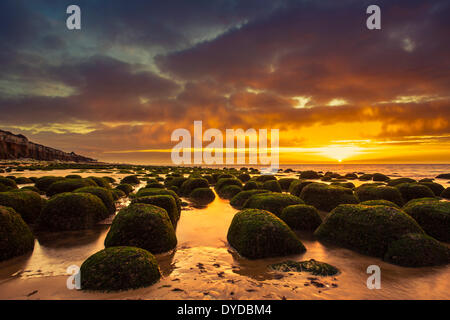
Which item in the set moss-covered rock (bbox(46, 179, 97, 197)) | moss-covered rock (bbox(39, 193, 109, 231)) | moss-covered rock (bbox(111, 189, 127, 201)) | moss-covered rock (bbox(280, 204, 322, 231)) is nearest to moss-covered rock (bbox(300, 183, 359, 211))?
moss-covered rock (bbox(280, 204, 322, 231))

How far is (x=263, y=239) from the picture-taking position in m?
6.70

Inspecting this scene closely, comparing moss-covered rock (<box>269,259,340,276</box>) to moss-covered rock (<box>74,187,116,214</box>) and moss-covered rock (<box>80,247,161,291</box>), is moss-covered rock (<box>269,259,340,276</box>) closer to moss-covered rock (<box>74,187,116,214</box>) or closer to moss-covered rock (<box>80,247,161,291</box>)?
moss-covered rock (<box>80,247,161,291</box>)

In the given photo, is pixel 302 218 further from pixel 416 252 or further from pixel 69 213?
pixel 69 213

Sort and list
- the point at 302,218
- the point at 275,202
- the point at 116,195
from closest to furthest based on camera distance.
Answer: the point at 302,218 < the point at 275,202 < the point at 116,195

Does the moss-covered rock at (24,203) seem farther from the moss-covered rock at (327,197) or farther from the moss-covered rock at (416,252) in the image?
the moss-covered rock at (327,197)

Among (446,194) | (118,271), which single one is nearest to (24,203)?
(118,271)

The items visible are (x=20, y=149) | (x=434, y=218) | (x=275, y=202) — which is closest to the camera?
(x=434, y=218)

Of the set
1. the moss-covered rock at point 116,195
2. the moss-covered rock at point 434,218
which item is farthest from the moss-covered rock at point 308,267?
the moss-covered rock at point 116,195

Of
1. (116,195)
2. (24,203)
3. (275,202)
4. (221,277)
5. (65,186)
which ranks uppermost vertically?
(65,186)

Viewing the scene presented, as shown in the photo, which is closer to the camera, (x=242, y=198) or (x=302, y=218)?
(x=302, y=218)

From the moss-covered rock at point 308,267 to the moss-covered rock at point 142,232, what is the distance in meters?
3.08

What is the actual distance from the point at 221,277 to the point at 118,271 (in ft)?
6.89
